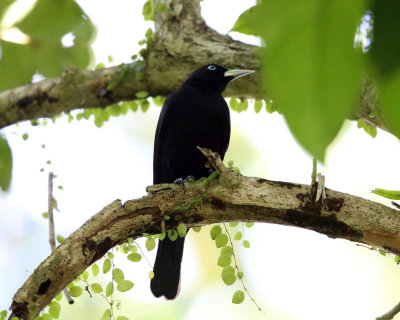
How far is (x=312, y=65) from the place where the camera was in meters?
0.29

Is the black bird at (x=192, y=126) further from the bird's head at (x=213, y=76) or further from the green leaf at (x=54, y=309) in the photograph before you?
the green leaf at (x=54, y=309)

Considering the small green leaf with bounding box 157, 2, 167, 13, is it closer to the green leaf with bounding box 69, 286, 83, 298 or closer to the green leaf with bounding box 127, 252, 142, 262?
the green leaf with bounding box 127, 252, 142, 262

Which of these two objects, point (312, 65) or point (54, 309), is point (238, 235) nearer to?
point (54, 309)

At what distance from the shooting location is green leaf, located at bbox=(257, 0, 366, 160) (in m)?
0.28

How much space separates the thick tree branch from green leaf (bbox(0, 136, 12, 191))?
84 centimetres

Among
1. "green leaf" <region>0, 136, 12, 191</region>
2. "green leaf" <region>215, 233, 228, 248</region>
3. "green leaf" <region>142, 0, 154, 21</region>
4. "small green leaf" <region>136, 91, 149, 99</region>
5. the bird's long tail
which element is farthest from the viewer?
"green leaf" <region>142, 0, 154, 21</region>

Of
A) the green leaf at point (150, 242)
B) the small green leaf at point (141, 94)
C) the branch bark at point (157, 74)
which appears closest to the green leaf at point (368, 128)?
the branch bark at point (157, 74)

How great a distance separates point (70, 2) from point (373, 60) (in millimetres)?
1185

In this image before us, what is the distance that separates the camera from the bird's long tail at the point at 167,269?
11.0 feet

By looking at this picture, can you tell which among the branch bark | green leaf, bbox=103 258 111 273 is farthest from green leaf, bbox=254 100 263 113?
green leaf, bbox=103 258 111 273

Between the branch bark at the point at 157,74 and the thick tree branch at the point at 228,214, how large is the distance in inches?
44.7

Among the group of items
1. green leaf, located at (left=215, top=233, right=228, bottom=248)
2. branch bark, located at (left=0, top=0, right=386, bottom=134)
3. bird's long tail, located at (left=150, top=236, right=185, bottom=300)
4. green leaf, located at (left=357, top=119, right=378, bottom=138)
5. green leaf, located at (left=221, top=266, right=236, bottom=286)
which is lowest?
green leaf, located at (left=221, top=266, right=236, bottom=286)

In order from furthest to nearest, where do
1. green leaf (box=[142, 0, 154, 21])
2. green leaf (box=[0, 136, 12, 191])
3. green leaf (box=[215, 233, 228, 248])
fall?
1. green leaf (box=[142, 0, 154, 21])
2. green leaf (box=[215, 233, 228, 248])
3. green leaf (box=[0, 136, 12, 191])

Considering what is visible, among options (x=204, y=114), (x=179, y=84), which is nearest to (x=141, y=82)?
(x=179, y=84)
